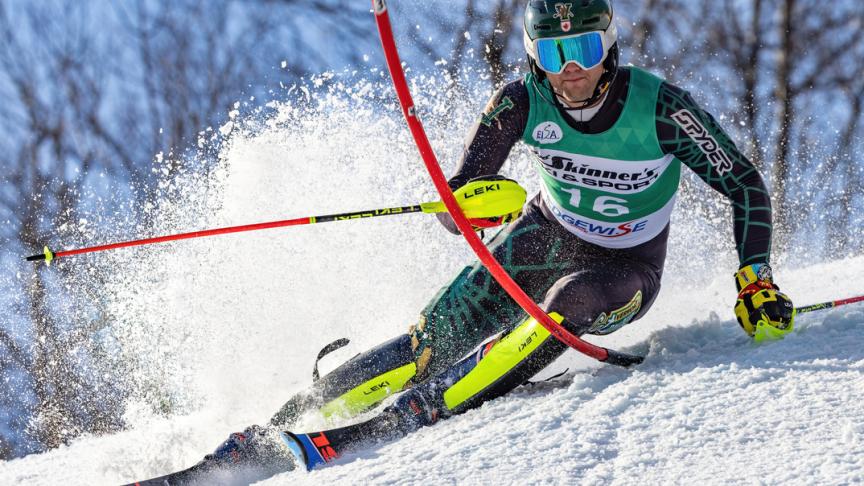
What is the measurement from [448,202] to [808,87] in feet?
40.4

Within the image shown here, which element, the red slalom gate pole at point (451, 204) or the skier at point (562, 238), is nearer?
the red slalom gate pole at point (451, 204)

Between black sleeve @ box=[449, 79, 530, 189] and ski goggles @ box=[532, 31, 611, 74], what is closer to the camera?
ski goggles @ box=[532, 31, 611, 74]

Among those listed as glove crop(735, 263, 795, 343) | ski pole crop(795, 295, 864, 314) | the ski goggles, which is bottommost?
ski pole crop(795, 295, 864, 314)

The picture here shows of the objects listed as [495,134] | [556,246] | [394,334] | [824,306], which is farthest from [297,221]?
[824,306]

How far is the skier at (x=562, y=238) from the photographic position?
8.48ft

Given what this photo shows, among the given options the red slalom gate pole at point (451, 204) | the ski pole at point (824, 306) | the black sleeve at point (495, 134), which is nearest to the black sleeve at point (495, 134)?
the black sleeve at point (495, 134)

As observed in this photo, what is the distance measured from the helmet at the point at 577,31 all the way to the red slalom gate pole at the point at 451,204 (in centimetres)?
58

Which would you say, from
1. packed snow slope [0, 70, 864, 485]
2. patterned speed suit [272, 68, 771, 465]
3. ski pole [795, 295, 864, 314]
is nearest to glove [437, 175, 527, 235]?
patterned speed suit [272, 68, 771, 465]

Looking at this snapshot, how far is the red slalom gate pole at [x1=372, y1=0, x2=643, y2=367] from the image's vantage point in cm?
228

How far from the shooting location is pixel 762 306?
2699 mm

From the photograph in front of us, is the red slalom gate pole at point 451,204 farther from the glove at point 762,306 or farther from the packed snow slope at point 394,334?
the glove at point 762,306

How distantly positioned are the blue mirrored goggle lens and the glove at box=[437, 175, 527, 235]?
46 cm

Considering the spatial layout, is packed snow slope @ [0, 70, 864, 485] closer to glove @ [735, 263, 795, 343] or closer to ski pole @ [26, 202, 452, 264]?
glove @ [735, 263, 795, 343]

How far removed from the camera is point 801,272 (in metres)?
4.76
